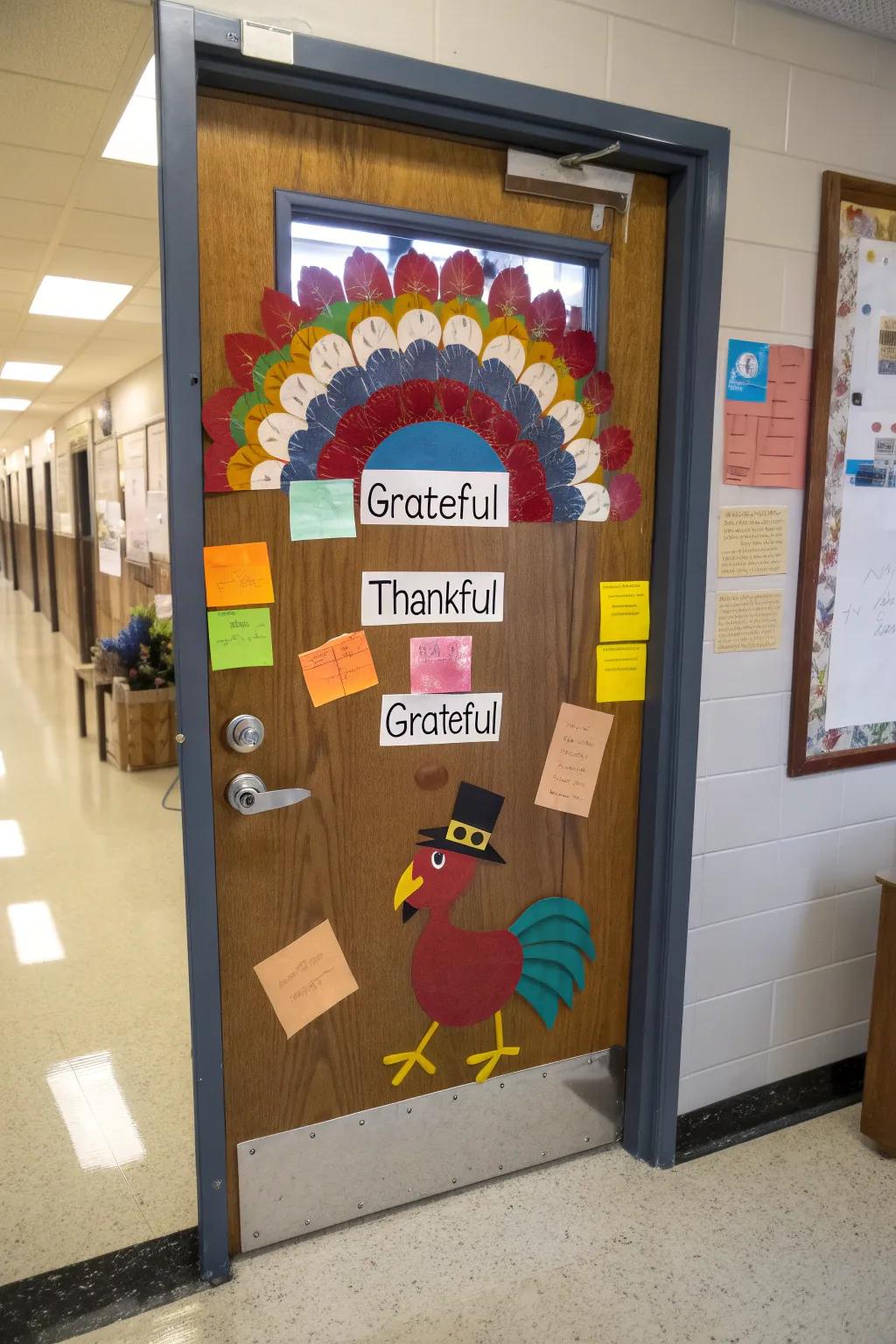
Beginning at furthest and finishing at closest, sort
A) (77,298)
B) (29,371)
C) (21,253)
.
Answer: (29,371) < (77,298) < (21,253)

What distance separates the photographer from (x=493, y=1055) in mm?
1960

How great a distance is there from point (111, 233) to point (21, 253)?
57 centimetres

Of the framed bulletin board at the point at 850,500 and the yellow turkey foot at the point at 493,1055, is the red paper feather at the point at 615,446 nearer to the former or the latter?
the framed bulletin board at the point at 850,500

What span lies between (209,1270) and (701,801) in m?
1.38

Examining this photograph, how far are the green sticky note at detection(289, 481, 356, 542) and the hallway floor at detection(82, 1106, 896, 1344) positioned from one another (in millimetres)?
1432

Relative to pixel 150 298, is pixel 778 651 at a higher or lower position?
lower

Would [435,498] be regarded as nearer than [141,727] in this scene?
Yes

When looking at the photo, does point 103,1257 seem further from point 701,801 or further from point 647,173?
point 647,173

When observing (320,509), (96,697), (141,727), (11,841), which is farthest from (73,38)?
(96,697)

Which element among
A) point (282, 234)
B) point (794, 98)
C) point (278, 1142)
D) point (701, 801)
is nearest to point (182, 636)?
point (282, 234)

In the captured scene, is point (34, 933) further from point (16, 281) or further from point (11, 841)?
point (16, 281)

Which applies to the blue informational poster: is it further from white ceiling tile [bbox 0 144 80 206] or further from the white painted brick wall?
white ceiling tile [bbox 0 144 80 206]

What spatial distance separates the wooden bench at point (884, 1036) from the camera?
203cm

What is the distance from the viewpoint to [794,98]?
186 centimetres
